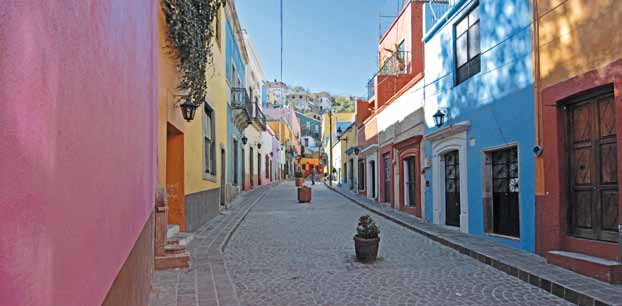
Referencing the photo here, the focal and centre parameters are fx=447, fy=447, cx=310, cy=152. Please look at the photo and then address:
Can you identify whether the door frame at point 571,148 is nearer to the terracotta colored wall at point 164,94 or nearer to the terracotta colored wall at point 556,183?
the terracotta colored wall at point 556,183

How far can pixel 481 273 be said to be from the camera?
6.42 m

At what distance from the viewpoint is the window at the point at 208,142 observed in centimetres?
1117

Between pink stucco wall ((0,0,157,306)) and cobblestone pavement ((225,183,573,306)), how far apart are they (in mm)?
3297

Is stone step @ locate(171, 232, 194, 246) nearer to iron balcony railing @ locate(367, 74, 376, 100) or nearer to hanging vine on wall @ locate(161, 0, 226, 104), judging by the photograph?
hanging vine on wall @ locate(161, 0, 226, 104)

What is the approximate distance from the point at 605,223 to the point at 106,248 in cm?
614

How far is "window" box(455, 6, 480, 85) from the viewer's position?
9234mm

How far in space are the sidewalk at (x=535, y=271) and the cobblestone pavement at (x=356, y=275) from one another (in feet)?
0.39

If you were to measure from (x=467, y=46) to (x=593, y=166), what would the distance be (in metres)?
4.43

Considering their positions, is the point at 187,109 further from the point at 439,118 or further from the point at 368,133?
the point at 368,133

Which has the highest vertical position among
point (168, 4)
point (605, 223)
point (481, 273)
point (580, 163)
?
point (168, 4)

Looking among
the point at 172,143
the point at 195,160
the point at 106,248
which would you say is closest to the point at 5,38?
the point at 106,248

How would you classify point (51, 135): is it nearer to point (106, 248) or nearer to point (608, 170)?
point (106, 248)

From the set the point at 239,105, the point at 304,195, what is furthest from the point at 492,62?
the point at 304,195

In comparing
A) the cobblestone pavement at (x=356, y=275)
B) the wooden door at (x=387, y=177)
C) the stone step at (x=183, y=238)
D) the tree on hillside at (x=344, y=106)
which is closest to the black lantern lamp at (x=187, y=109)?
the stone step at (x=183, y=238)
